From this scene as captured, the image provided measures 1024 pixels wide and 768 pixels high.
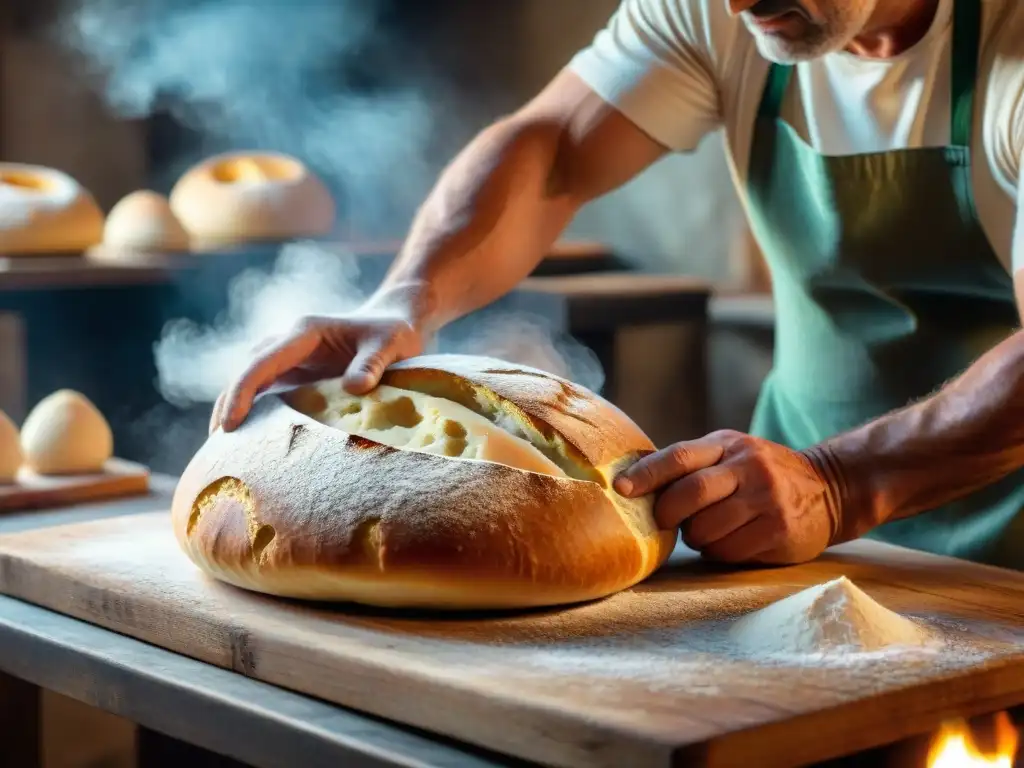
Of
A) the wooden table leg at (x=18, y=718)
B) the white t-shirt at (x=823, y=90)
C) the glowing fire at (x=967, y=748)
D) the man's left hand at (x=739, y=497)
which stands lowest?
the wooden table leg at (x=18, y=718)

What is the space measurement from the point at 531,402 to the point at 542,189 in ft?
2.44

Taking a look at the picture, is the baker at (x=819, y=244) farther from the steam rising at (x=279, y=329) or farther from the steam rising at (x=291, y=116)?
the steam rising at (x=291, y=116)

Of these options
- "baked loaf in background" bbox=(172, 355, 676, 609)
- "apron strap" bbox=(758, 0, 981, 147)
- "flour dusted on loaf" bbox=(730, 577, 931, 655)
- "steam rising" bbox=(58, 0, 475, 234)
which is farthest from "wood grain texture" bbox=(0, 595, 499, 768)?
"steam rising" bbox=(58, 0, 475, 234)

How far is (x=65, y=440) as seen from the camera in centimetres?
227

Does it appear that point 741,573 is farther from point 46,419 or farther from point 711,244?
point 711,244

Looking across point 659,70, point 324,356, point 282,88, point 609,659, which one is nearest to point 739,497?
point 609,659

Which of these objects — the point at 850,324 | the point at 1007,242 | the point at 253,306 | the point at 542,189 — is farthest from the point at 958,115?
the point at 253,306

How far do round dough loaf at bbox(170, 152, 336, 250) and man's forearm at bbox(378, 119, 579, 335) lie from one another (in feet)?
5.25

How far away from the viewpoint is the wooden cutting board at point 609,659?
44.7 inches

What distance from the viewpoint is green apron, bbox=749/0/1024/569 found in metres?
1.95

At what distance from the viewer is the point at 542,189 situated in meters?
2.27

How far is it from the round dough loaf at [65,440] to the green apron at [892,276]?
1168 mm

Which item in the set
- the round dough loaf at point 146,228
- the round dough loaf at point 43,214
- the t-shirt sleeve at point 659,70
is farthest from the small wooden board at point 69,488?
the round dough loaf at point 146,228

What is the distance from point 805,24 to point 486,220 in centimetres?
62
